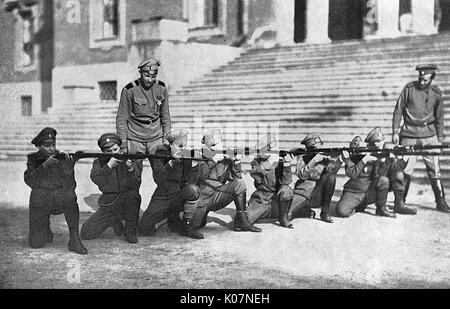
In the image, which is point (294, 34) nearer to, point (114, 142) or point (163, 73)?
point (163, 73)

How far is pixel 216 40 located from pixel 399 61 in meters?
5.90

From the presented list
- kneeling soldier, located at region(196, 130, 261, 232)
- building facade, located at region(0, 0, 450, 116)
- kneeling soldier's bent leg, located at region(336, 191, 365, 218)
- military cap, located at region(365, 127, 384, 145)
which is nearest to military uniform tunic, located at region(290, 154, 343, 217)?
kneeling soldier's bent leg, located at region(336, 191, 365, 218)

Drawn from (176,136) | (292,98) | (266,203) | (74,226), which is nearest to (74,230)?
(74,226)

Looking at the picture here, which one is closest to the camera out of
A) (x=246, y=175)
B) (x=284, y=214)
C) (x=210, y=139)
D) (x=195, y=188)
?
(x=195, y=188)

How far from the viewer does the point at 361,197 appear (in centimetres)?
780

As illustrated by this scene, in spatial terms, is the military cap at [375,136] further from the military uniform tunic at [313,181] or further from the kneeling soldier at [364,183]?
the military uniform tunic at [313,181]

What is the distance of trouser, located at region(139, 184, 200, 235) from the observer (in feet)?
21.9

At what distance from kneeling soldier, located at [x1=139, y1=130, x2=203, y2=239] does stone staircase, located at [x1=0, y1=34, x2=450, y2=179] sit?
12.1ft

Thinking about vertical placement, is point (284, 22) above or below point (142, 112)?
above

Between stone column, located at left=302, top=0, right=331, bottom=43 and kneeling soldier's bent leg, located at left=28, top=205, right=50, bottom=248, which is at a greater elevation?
stone column, located at left=302, top=0, right=331, bottom=43

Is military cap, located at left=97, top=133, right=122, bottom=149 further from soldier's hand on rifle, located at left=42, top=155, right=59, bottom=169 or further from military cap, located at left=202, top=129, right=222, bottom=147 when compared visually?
military cap, located at left=202, top=129, right=222, bottom=147

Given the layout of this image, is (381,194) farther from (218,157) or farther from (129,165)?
(129,165)

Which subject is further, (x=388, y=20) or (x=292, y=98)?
(x=388, y=20)

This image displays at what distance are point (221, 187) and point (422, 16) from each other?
27.9ft
